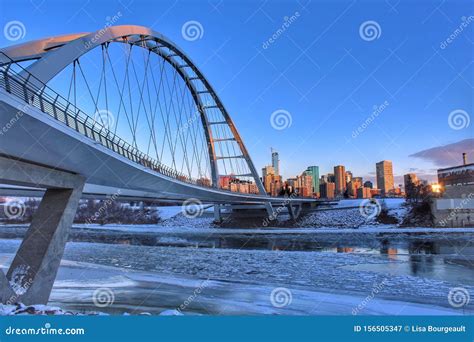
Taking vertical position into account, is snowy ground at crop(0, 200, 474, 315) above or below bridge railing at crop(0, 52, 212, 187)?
below

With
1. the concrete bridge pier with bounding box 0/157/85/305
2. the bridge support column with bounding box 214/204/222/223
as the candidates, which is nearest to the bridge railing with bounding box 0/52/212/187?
the concrete bridge pier with bounding box 0/157/85/305

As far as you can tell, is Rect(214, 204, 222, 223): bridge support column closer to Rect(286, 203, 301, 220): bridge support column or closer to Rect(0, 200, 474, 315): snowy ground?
Rect(286, 203, 301, 220): bridge support column

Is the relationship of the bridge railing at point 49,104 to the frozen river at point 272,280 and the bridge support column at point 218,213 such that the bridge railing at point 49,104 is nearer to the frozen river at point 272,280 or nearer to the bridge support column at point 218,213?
the frozen river at point 272,280

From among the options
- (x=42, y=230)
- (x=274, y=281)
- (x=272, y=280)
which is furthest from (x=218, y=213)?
(x=42, y=230)

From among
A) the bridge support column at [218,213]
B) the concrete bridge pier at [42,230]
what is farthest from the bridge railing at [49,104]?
the bridge support column at [218,213]

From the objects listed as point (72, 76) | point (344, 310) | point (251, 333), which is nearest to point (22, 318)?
point (251, 333)

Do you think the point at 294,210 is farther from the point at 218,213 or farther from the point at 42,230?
the point at 42,230

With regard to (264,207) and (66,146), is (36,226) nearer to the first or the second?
(66,146)

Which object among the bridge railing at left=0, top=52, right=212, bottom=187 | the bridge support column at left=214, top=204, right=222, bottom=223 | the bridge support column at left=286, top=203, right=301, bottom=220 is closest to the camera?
the bridge railing at left=0, top=52, right=212, bottom=187
